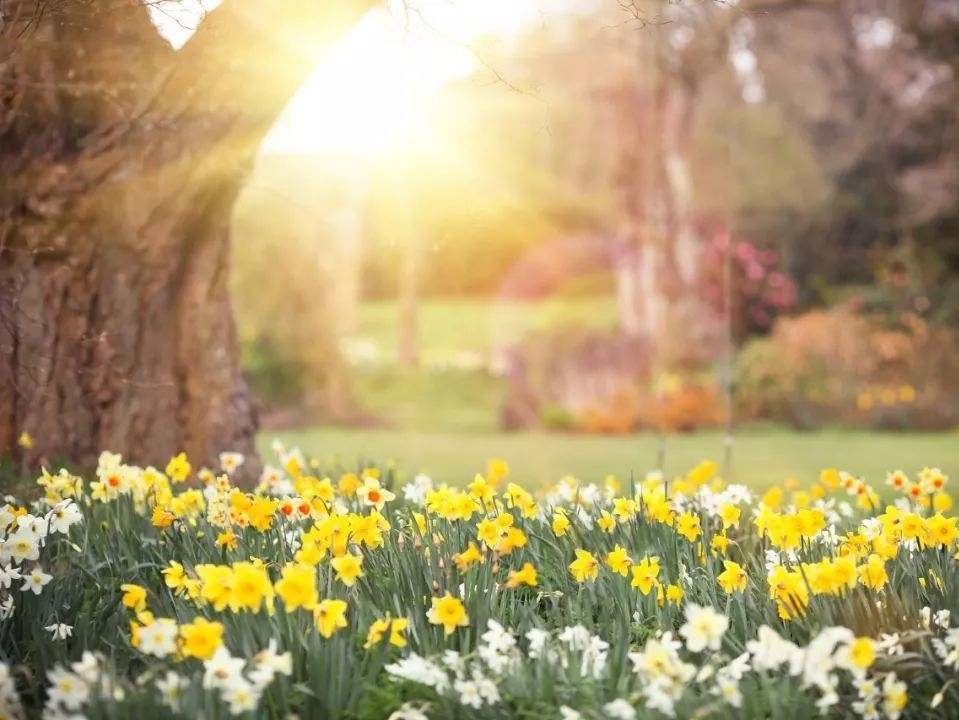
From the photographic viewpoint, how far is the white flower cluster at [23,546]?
10.8 feet

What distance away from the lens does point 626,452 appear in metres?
11.4

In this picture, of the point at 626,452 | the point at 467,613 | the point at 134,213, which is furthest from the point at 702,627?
the point at 626,452

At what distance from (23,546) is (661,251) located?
13176 mm

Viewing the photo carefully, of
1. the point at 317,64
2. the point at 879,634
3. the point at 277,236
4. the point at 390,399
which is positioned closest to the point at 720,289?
the point at 390,399

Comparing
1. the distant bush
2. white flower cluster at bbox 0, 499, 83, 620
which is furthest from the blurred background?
white flower cluster at bbox 0, 499, 83, 620

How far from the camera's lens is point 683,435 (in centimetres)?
1320

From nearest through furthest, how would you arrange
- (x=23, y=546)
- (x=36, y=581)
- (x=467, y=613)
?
(x=467, y=613)
(x=36, y=581)
(x=23, y=546)

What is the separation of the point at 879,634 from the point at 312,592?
4.65 feet

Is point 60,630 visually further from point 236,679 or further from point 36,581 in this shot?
point 236,679

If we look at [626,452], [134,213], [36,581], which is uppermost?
[134,213]

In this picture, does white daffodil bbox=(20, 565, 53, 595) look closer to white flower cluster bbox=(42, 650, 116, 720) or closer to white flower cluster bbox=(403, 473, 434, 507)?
white flower cluster bbox=(42, 650, 116, 720)

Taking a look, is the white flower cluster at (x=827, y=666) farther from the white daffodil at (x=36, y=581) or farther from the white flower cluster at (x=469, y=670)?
the white daffodil at (x=36, y=581)

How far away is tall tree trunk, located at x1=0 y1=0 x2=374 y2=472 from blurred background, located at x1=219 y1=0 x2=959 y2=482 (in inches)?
19.2

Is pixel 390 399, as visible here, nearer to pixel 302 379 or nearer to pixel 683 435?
pixel 302 379
